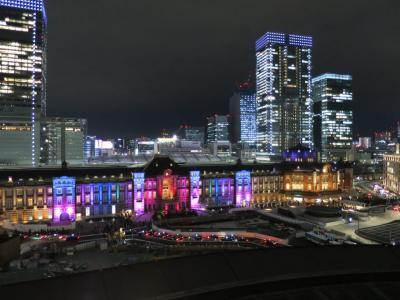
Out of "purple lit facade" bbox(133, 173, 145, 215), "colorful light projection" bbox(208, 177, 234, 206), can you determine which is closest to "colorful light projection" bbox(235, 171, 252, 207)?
"colorful light projection" bbox(208, 177, 234, 206)

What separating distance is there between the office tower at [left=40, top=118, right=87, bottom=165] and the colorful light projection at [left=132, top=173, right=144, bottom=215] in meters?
107

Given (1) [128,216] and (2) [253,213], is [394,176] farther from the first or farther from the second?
(1) [128,216]

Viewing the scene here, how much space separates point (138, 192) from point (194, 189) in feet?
50.2

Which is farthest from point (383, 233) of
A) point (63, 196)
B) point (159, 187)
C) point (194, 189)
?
point (63, 196)

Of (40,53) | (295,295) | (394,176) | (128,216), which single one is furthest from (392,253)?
(40,53)

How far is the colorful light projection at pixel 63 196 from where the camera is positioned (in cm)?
7832

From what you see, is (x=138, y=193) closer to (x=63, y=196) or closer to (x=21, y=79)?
(x=63, y=196)

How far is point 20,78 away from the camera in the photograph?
484 ft

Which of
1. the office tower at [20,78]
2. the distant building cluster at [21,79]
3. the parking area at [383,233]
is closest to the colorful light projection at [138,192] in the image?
the parking area at [383,233]

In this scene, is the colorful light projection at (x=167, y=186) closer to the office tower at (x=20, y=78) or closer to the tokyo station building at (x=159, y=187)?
the tokyo station building at (x=159, y=187)

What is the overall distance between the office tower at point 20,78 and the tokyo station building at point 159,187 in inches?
2680

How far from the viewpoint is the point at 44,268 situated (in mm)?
39250

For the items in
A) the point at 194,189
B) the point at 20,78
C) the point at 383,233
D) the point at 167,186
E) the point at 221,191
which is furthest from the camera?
the point at 20,78

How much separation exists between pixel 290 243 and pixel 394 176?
87.2 meters
